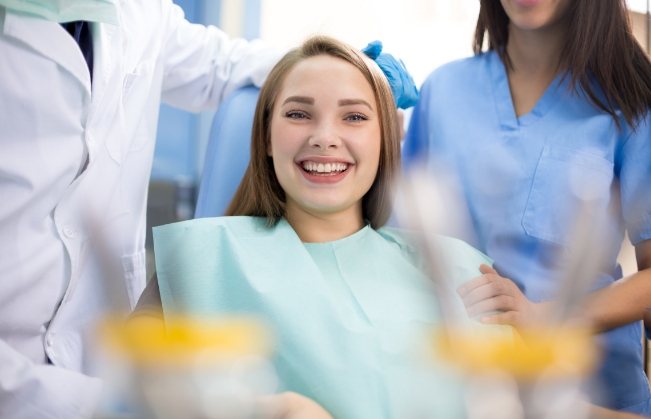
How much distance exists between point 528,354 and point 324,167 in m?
0.46

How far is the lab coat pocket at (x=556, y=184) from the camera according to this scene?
3.44 feet

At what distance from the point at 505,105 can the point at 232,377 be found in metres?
0.77

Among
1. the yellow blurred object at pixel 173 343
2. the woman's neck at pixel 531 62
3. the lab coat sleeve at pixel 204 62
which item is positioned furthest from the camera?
the lab coat sleeve at pixel 204 62

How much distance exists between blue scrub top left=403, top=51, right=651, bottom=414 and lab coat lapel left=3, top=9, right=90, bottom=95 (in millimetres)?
510

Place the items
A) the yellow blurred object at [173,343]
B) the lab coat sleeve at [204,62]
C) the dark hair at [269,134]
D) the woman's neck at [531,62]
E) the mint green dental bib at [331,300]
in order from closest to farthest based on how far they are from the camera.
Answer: the yellow blurred object at [173,343], the mint green dental bib at [331,300], the dark hair at [269,134], the woman's neck at [531,62], the lab coat sleeve at [204,62]

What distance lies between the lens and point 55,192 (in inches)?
36.9

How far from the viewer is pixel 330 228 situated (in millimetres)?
1050

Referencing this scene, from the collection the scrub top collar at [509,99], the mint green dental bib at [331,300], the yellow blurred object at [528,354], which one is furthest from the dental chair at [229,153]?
the yellow blurred object at [528,354]

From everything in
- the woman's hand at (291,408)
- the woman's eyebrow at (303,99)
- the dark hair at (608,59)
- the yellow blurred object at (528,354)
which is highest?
the dark hair at (608,59)

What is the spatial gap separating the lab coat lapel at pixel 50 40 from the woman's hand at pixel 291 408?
508 mm

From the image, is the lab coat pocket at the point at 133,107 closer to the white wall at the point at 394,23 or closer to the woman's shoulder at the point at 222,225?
the woman's shoulder at the point at 222,225

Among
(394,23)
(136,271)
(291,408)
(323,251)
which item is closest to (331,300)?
(323,251)

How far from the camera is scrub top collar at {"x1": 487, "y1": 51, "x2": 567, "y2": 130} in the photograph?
1118 mm

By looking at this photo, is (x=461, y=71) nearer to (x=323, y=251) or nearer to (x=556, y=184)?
(x=556, y=184)
